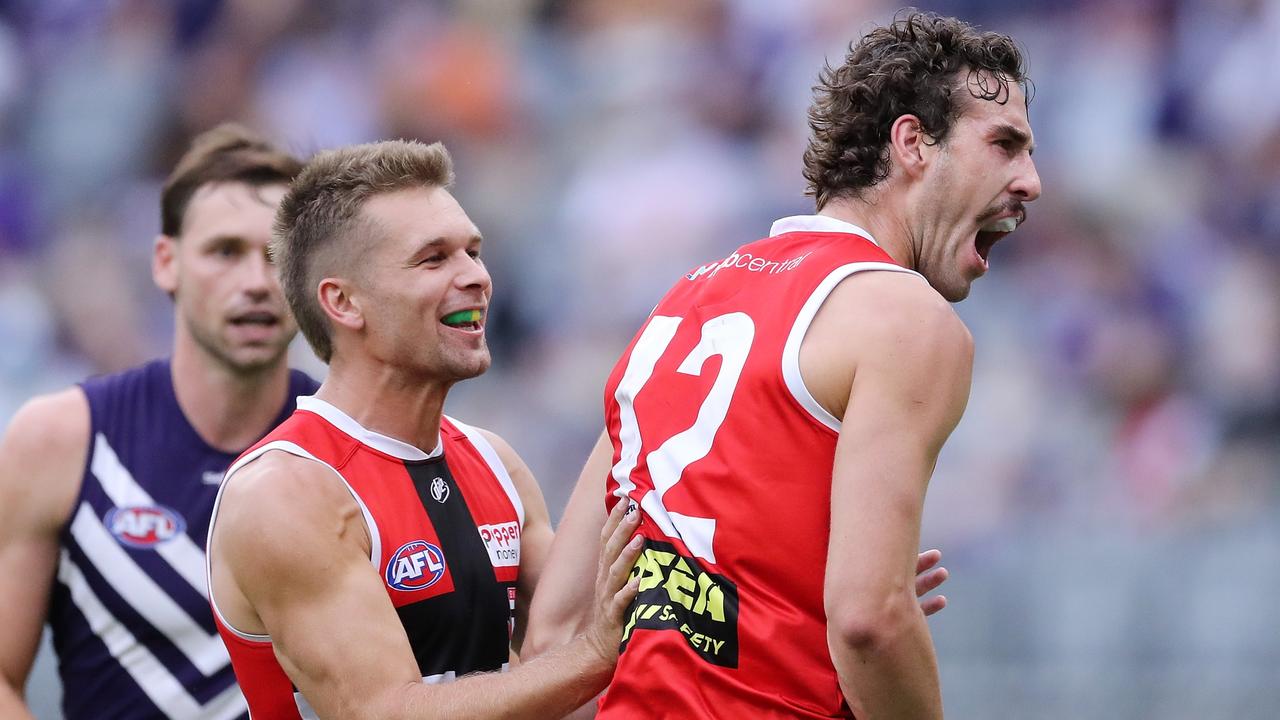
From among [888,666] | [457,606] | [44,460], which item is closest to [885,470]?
[888,666]

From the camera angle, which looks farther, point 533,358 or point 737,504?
point 533,358

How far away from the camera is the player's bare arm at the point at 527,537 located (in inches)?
174

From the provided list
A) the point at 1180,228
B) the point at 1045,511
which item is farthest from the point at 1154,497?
the point at 1180,228

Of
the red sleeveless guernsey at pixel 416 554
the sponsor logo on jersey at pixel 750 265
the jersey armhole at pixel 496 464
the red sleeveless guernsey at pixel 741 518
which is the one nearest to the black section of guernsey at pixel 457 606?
the red sleeveless guernsey at pixel 416 554

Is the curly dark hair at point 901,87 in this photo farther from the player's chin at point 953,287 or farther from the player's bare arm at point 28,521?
the player's bare arm at point 28,521

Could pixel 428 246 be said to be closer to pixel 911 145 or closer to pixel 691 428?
pixel 691 428

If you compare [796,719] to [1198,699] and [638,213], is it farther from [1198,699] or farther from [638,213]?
[638,213]

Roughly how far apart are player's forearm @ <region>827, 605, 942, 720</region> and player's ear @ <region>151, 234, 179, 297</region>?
2.83 metres

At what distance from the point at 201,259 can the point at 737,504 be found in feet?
7.89

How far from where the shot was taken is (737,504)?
3.52 m

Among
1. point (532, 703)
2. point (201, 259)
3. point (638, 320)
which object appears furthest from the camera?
point (638, 320)

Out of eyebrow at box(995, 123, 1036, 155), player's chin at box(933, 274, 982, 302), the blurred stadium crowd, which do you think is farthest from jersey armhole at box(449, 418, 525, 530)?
the blurred stadium crowd

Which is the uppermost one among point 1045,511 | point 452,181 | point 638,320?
point 452,181

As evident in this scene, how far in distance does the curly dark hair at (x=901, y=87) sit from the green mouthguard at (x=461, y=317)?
3.08ft
